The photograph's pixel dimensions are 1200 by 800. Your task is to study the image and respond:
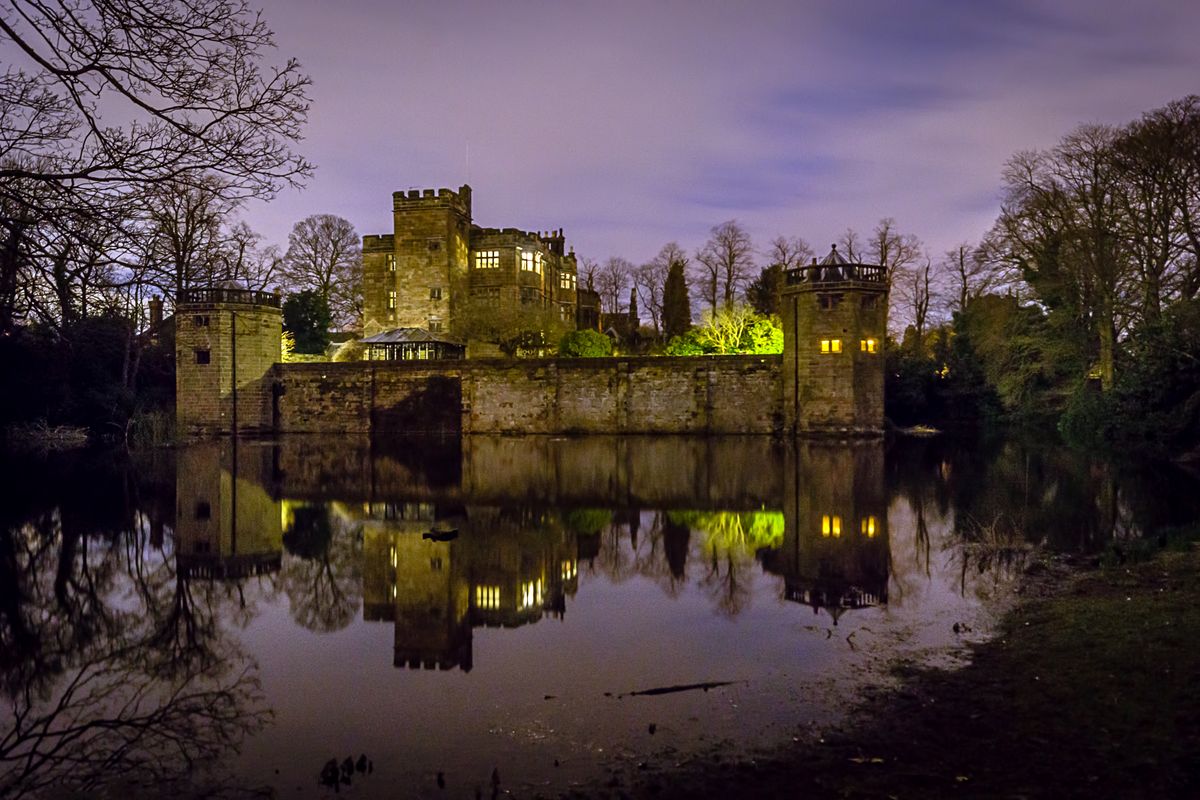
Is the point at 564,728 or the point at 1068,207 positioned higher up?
the point at 1068,207

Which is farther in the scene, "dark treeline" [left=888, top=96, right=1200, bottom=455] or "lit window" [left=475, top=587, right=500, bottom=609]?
"dark treeline" [left=888, top=96, right=1200, bottom=455]

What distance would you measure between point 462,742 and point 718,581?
4553mm

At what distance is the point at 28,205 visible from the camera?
5.11 m

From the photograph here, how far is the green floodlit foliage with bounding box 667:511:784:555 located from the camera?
1097 cm

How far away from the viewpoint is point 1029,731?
15.5 ft

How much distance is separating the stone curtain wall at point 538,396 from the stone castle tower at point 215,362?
73.4 inches

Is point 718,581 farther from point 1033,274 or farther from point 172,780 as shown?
point 1033,274

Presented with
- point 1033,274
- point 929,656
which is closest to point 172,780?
point 929,656

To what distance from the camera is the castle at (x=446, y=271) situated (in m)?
48.5

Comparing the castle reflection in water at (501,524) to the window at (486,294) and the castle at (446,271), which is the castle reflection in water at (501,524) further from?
the window at (486,294)

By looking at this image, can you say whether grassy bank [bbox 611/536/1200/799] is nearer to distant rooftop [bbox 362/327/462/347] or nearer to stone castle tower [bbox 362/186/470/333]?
distant rooftop [bbox 362/327/462/347]

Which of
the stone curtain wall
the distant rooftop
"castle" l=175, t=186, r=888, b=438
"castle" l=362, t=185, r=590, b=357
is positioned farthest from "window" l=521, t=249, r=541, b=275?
the stone curtain wall

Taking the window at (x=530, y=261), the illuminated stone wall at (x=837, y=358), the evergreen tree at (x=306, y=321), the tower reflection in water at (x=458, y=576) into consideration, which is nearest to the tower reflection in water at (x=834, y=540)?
the tower reflection in water at (x=458, y=576)

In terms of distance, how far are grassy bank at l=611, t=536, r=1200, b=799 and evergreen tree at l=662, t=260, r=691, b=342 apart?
4608cm
